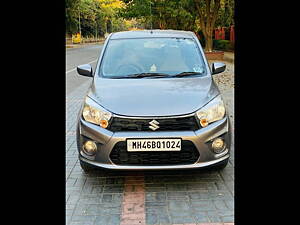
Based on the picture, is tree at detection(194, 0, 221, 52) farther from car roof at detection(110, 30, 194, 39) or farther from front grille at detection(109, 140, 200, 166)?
front grille at detection(109, 140, 200, 166)

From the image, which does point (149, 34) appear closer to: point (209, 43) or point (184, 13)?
point (209, 43)

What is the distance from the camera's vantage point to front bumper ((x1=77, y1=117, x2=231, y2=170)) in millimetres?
3674

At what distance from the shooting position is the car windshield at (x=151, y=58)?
4.72 meters

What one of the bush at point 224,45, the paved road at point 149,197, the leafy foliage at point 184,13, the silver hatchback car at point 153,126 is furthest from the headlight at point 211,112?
the bush at point 224,45

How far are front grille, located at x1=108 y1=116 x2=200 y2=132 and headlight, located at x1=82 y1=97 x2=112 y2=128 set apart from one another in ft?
0.27

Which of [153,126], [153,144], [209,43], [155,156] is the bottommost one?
[155,156]

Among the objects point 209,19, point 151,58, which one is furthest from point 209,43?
point 151,58

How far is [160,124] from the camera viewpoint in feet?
12.1

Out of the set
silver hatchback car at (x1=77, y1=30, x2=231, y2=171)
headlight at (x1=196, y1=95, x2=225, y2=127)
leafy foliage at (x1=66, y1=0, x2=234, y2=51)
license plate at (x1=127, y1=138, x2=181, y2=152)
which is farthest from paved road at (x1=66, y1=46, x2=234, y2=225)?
leafy foliage at (x1=66, y1=0, x2=234, y2=51)

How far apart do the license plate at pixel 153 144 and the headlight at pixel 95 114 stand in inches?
13.7

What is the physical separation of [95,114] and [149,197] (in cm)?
104
